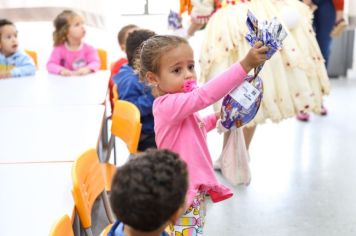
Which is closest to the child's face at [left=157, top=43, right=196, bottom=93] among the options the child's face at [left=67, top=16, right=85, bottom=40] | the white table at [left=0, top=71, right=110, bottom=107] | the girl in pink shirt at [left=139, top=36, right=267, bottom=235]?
the girl in pink shirt at [left=139, top=36, right=267, bottom=235]

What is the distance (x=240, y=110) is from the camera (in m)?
1.46

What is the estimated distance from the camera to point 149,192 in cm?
87

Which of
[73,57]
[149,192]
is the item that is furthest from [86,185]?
[73,57]

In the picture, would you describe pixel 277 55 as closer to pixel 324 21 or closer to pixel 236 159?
pixel 236 159

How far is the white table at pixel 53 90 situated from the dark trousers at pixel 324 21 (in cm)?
173

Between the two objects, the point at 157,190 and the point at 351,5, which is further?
the point at 351,5

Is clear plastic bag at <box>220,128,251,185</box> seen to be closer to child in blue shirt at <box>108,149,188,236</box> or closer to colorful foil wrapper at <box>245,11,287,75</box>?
colorful foil wrapper at <box>245,11,287,75</box>

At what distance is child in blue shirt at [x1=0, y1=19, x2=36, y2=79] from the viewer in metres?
3.29

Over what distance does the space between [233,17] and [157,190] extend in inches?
69.1

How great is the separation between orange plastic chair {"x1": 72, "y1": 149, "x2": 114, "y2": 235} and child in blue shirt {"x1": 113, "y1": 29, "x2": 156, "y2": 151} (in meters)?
0.64

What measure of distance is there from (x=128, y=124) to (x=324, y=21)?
2270mm

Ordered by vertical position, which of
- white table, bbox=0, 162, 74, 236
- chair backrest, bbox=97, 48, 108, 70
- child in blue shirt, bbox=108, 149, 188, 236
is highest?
child in blue shirt, bbox=108, 149, 188, 236

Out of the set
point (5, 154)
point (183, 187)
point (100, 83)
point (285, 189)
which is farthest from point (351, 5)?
point (183, 187)

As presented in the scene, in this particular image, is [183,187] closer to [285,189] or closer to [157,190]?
[157,190]
